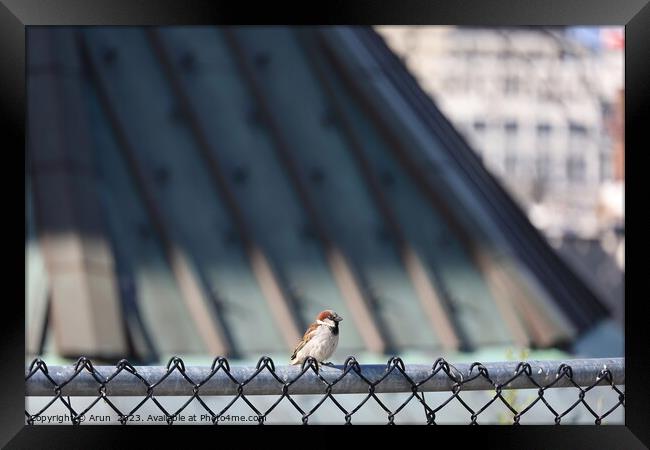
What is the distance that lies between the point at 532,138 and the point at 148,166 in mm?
13423

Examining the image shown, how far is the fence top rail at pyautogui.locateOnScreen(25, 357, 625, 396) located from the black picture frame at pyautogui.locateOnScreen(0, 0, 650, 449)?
0.07m

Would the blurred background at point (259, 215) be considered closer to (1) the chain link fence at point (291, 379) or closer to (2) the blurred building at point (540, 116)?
(1) the chain link fence at point (291, 379)

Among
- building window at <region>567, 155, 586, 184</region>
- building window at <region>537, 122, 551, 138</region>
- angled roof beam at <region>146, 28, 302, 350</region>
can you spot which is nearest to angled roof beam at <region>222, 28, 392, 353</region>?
angled roof beam at <region>146, 28, 302, 350</region>

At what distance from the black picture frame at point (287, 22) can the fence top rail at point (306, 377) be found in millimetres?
73

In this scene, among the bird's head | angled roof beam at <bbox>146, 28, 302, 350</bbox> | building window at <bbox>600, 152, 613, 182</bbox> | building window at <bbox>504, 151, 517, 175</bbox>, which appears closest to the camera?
the bird's head

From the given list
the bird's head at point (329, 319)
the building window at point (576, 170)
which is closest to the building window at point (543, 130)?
the building window at point (576, 170)

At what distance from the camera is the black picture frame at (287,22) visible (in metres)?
1.93

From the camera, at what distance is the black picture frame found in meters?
1.93

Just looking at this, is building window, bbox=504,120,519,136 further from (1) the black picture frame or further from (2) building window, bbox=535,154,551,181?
(1) the black picture frame

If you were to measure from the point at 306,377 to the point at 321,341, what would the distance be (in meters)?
0.86

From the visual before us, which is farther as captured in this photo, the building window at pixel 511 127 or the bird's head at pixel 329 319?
the building window at pixel 511 127

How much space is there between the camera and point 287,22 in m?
2.00

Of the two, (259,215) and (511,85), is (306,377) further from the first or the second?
(511,85)

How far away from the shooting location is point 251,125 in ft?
18.9
